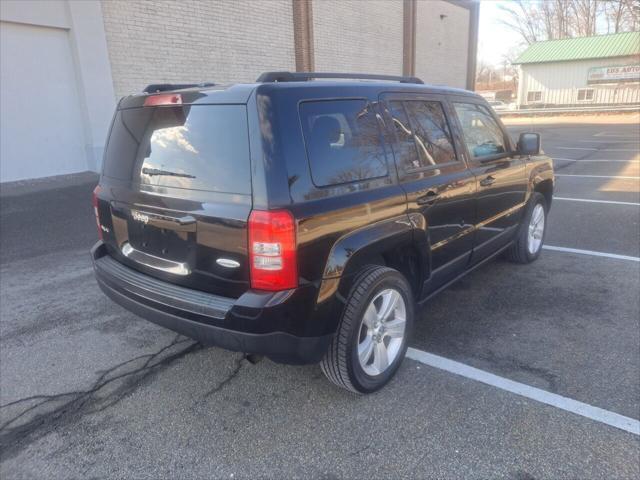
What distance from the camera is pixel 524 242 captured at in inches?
199

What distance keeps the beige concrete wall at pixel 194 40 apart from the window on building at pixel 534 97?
112 ft

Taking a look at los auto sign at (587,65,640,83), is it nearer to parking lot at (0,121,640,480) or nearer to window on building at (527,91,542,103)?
window on building at (527,91,542,103)

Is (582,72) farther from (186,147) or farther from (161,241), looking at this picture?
(161,241)

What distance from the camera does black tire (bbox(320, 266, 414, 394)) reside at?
2723 mm

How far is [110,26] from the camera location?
9.62 m

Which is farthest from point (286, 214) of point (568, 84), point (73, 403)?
point (568, 84)

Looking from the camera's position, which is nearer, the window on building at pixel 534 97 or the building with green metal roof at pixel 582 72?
the building with green metal roof at pixel 582 72

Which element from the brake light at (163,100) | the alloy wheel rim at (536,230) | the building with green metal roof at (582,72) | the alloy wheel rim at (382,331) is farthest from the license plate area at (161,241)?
the building with green metal roof at (582,72)

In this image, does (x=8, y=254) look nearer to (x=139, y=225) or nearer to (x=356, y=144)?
(x=139, y=225)

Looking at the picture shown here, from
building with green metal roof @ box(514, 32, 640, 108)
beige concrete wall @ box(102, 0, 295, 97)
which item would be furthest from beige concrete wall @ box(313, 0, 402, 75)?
building with green metal roof @ box(514, 32, 640, 108)

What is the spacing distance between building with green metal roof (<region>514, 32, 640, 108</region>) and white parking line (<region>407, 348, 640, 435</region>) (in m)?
41.4

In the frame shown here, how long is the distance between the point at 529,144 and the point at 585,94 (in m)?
41.2

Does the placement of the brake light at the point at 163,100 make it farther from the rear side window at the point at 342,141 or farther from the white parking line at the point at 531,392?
the white parking line at the point at 531,392

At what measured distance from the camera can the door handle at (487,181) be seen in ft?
12.9
